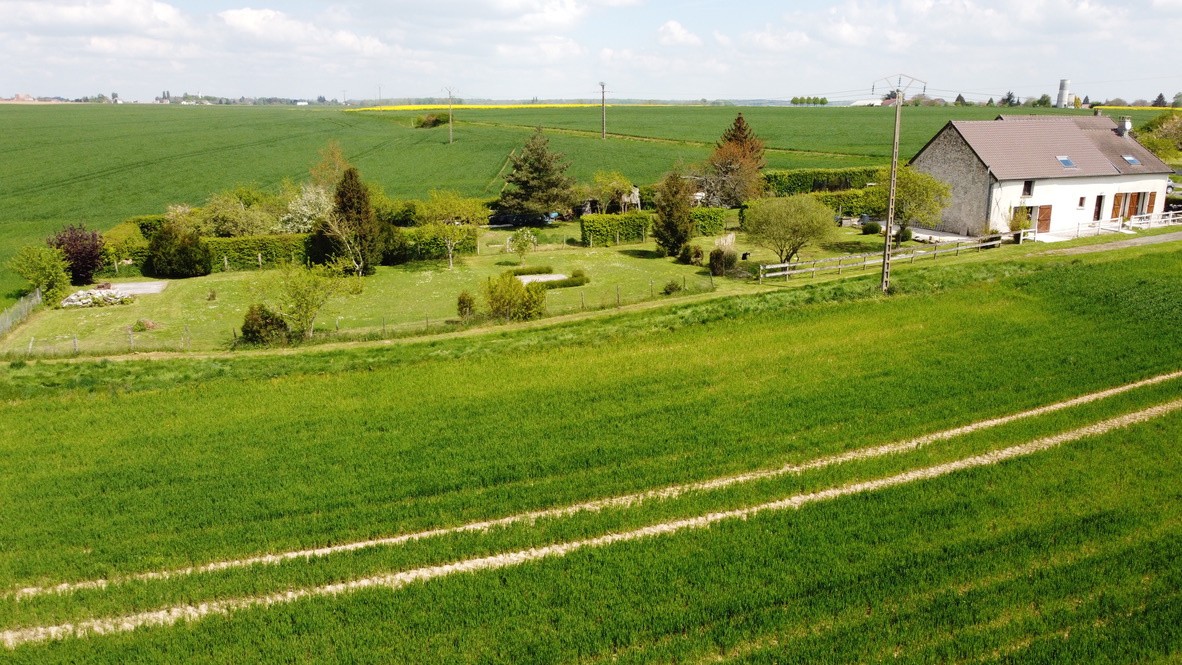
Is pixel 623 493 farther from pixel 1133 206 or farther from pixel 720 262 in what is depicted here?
pixel 1133 206

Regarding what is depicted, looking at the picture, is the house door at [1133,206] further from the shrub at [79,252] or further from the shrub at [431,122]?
the shrub at [431,122]

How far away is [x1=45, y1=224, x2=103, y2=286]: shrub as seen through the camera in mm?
39872

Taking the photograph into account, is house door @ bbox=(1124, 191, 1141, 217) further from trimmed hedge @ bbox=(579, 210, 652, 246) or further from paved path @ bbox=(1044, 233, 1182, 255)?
trimmed hedge @ bbox=(579, 210, 652, 246)

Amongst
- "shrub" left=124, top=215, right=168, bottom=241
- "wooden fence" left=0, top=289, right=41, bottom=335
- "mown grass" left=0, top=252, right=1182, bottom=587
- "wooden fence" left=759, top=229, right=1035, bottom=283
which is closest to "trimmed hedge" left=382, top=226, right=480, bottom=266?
"shrub" left=124, top=215, right=168, bottom=241

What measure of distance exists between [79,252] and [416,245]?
17351 mm

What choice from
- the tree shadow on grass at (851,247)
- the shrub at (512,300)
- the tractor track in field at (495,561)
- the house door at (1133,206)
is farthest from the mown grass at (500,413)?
the house door at (1133,206)

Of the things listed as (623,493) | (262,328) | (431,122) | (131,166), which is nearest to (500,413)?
(623,493)

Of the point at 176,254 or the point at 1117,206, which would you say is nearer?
the point at 176,254

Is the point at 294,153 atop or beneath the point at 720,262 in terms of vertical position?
atop

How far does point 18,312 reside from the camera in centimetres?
3359

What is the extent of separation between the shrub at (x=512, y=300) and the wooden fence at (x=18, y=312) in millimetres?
19478

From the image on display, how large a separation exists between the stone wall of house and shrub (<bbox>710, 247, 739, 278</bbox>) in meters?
15.4

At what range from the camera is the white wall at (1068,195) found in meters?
45.0

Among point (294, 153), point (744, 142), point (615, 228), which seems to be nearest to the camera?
point (615, 228)
